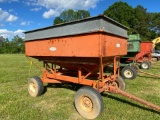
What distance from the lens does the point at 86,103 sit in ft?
14.9

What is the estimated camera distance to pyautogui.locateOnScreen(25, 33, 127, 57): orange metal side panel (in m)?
4.28

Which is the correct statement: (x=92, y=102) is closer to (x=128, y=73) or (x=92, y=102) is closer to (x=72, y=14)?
(x=128, y=73)

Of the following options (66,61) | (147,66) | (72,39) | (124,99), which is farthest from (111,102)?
(147,66)

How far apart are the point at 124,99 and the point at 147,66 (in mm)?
8485

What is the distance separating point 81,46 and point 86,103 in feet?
4.91

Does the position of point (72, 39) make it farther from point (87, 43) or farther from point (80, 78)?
point (80, 78)

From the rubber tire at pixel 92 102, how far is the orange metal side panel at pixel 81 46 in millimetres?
925

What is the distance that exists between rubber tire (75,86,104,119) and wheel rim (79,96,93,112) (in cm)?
5

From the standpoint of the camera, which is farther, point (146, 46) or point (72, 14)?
point (72, 14)

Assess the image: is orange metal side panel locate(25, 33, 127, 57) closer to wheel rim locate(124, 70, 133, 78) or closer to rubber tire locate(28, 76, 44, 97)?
rubber tire locate(28, 76, 44, 97)

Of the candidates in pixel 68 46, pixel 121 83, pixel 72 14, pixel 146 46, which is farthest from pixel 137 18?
pixel 68 46

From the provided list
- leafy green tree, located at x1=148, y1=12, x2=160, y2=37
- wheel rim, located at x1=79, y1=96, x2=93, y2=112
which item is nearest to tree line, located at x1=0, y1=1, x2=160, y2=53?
leafy green tree, located at x1=148, y1=12, x2=160, y2=37

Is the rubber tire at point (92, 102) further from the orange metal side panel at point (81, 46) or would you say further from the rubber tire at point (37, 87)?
the rubber tire at point (37, 87)

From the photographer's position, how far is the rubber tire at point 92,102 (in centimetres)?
423
